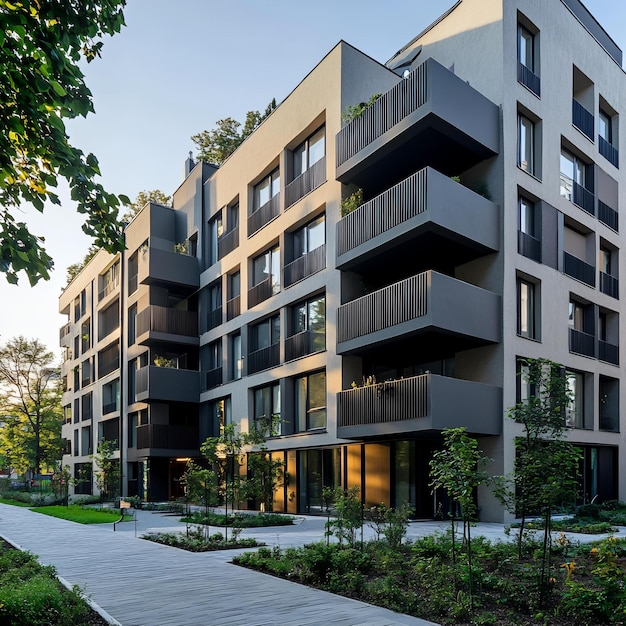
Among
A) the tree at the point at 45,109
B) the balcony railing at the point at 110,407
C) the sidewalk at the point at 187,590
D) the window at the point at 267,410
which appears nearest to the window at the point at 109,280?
the balcony railing at the point at 110,407

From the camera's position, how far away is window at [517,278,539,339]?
2205 cm

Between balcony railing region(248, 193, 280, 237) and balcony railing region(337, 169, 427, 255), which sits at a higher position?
balcony railing region(248, 193, 280, 237)

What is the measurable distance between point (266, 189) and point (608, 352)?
49.8ft

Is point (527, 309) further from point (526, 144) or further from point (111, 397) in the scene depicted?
point (111, 397)

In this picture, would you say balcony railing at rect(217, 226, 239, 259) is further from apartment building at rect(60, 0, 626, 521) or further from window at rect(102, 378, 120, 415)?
window at rect(102, 378, 120, 415)

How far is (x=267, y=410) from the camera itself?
93.9 feet

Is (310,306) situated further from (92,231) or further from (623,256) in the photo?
(92,231)

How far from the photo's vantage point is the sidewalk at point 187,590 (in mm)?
8023

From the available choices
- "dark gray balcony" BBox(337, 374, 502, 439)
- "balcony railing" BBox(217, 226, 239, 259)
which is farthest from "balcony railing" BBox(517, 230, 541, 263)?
"balcony railing" BBox(217, 226, 239, 259)

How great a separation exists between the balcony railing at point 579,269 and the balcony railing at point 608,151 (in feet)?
16.1

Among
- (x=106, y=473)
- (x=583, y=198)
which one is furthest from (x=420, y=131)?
(x=106, y=473)

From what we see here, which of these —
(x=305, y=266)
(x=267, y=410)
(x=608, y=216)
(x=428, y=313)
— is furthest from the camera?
(x=267, y=410)

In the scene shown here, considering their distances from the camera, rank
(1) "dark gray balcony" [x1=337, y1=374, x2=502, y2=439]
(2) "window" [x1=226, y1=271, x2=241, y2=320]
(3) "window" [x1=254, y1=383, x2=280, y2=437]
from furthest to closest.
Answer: (2) "window" [x1=226, y1=271, x2=241, y2=320] → (3) "window" [x1=254, y1=383, x2=280, y2=437] → (1) "dark gray balcony" [x1=337, y1=374, x2=502, y2=439]

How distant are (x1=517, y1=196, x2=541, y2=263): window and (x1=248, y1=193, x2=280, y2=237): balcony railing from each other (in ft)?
32.6
